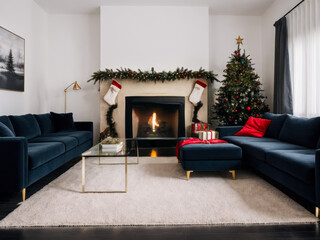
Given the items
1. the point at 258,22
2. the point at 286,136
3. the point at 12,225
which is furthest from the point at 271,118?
the point at 12,225

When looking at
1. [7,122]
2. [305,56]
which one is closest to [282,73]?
[305,56]

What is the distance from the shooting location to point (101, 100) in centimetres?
482

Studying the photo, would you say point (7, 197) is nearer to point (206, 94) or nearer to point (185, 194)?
point (185, 194)

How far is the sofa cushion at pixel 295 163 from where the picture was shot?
1.82 meters

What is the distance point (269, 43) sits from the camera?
4.88 m

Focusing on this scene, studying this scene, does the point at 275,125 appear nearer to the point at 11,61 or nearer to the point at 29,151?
the point at 29,151

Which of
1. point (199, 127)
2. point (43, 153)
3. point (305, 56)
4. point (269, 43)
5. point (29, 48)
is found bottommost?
point (43, 153)

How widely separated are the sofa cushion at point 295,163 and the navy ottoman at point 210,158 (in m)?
0.41

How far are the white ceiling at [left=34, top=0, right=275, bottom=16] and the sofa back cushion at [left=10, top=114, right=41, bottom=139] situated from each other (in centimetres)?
268

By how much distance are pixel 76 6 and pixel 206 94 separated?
3443 mm

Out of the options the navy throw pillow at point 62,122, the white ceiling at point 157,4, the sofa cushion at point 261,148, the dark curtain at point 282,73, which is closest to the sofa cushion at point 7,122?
the navy throw pillow at point 62,122

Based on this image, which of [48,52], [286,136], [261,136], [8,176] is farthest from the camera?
[48,52]

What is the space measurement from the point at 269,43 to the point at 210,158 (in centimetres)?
358

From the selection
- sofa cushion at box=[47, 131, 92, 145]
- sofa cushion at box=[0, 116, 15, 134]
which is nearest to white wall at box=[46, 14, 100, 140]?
sofa cushion at box=[47, 131, 92, 145]
